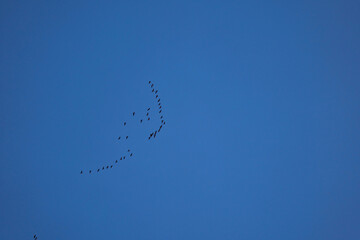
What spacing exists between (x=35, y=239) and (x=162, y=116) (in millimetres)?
2476

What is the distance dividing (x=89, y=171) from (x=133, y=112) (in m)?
1.02

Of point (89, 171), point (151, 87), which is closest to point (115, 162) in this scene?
point (89, 171)

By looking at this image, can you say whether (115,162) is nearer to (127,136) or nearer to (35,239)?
(127,136)

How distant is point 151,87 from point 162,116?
434 mm

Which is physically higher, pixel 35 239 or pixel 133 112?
pixel 133 112

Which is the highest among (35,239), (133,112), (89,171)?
(133,112)

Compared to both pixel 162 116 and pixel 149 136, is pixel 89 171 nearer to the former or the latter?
pixel 149 136

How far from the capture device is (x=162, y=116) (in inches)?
182

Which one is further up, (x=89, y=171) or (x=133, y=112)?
(x=133, y=112)

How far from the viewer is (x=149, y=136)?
461 cm

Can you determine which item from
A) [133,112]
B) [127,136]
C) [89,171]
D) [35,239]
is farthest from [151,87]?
[35,239]

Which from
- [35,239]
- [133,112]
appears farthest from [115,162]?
[35,239]

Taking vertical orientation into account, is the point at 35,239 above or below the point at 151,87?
below

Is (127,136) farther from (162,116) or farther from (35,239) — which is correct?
(35,239)
